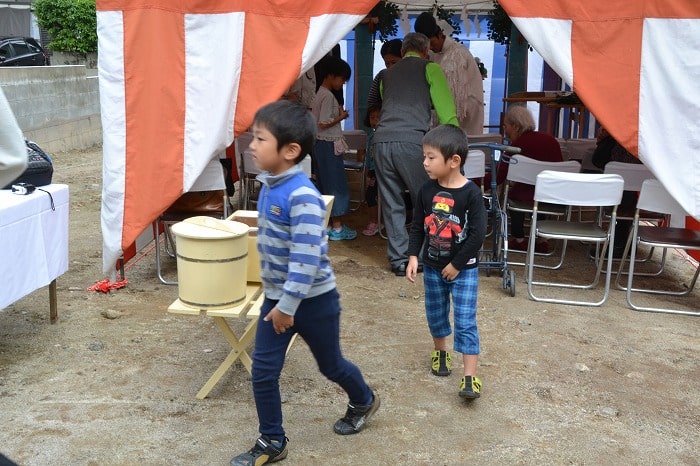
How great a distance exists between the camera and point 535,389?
3.71 m

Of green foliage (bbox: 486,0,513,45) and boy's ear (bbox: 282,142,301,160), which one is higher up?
green foliage (bbox: 486,0,513,45)

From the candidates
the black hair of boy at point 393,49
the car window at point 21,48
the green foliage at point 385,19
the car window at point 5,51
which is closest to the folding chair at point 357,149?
the black hair of boy at point 393,49

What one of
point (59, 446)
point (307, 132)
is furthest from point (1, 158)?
point (59, 446)

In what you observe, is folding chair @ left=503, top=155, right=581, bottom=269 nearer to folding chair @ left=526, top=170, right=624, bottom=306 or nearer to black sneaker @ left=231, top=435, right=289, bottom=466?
folding chair @ left=526, top=170, right=624, bottom=306

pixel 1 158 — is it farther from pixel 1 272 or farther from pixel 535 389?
pixel 535 389

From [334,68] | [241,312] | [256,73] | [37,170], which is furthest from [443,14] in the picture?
[241,312]

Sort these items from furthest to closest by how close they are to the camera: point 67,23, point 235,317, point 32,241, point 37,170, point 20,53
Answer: point 20,53 < point 67,23 < point 37,170 < point 32,241 < point 235,317

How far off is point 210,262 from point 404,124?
2742mm

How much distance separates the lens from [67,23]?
16594mm

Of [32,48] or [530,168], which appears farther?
[32,48]

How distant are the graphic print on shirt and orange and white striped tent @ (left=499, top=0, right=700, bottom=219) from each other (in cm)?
175

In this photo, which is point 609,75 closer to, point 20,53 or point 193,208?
point 193,208

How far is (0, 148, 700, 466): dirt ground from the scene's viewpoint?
10.2 ft

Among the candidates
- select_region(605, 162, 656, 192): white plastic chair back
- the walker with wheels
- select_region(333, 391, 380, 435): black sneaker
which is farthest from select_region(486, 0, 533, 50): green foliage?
select_region(333, 391, 380, 435): black sneaker
